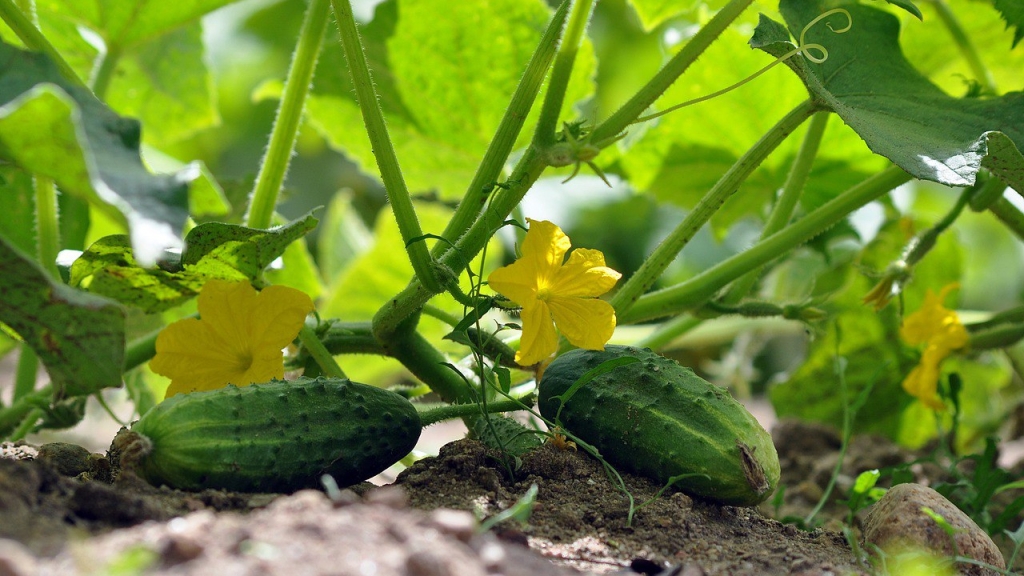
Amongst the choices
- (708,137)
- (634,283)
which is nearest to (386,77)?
(708,137)

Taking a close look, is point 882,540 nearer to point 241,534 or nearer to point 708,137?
point 241,534

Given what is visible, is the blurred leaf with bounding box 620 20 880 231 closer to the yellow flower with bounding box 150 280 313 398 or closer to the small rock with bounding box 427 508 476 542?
the yellow flower with bounding box 150 280 313 398

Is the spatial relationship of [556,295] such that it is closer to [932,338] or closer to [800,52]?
[800,52]

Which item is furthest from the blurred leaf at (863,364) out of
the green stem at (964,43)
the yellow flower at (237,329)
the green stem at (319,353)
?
the yellow flower at (237,329)

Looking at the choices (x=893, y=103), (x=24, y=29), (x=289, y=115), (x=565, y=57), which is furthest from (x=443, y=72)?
(x=893, y=103)

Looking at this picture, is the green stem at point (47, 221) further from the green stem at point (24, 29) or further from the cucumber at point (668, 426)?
the cucumber at point (668, 426)
